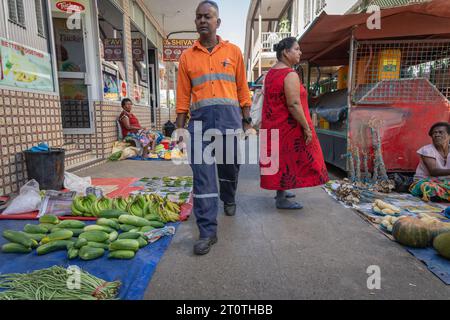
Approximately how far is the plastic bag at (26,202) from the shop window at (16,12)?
2.38 m

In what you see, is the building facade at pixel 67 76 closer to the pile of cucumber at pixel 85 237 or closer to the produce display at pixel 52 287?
the pile of cucumber at pixel 85 237

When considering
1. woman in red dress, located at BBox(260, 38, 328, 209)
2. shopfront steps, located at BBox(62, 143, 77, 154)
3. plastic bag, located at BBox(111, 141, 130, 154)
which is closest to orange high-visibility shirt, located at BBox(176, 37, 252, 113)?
woman in red dress, located at BBox(260, 38, 328, 209)

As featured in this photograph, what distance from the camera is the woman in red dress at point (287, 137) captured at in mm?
3318

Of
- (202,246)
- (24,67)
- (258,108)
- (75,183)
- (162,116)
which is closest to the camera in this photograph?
(202,246)

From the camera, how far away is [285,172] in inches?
136

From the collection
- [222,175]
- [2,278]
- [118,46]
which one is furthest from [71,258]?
[118,46]

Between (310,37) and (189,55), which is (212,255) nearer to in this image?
(189,55)

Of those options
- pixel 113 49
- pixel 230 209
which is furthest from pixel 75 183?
pixel 113 49

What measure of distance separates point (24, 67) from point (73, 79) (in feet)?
7.76

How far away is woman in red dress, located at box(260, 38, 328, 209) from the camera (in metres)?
3.32

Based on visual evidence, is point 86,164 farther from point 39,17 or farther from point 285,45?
point 285,45

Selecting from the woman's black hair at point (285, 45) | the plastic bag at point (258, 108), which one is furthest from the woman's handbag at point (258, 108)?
the woman's black hair at point (285, 45)

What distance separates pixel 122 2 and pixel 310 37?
5617mm

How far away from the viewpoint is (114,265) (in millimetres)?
2238
